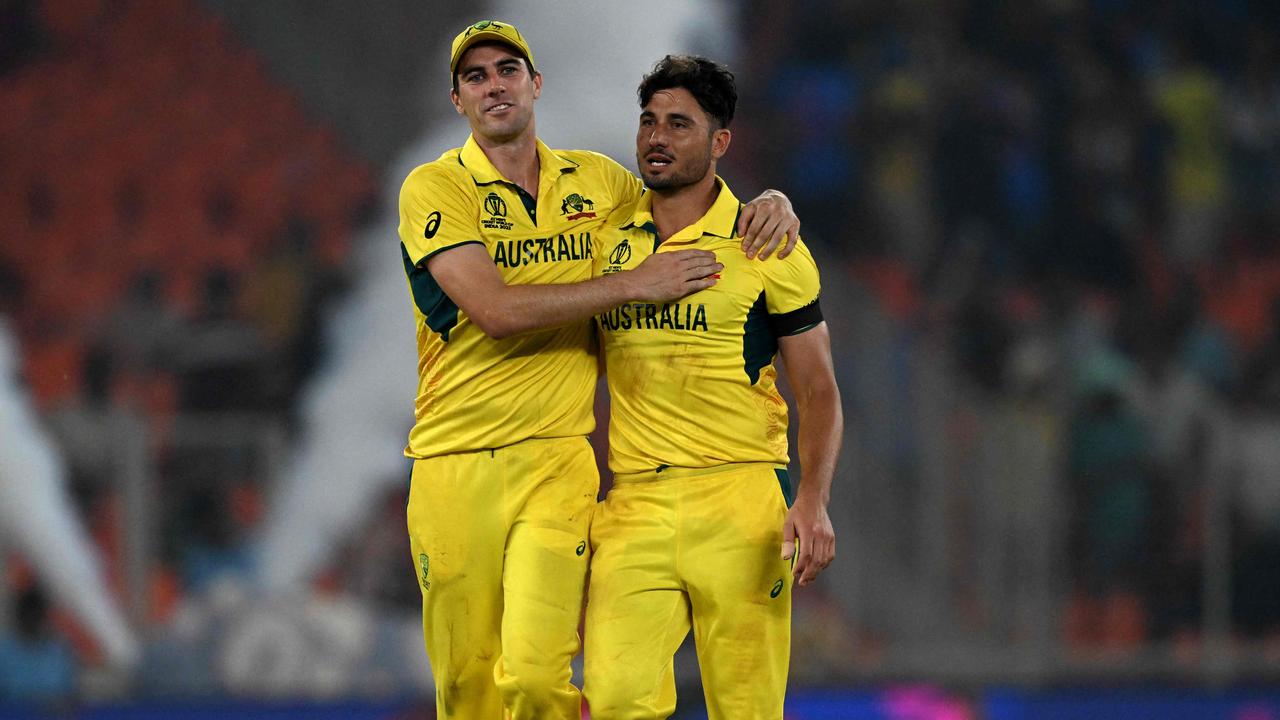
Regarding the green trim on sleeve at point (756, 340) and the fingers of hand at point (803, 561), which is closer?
the fingers of hand at point (803, 561)

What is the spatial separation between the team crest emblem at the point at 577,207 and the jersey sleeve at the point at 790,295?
1.54 ft

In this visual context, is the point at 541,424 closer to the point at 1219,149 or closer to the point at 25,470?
the point at 25,470

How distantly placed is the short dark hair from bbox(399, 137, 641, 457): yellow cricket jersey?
364 millimetres

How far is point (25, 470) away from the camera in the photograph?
8.03 m

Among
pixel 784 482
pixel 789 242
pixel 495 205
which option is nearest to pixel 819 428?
pixel 784 482

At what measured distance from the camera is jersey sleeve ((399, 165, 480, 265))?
12.1 ft

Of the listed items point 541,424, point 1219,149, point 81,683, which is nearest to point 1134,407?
point 1219,149

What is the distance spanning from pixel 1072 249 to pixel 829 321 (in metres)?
2.00

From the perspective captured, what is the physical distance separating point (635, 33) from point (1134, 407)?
417 centimetres

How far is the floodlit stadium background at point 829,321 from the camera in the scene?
7125mm

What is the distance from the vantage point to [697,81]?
12.1 ft

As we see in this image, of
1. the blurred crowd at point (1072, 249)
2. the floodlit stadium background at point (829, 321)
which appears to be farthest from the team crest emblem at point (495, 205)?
the blurred crowd at point (1072, 249)

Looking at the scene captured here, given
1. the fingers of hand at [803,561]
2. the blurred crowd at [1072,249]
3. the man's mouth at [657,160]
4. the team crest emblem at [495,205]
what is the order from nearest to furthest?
the fingers of hand at [803,561] → the man's mouth at [657,160] → the team crest emblem at [495,205] → the blurred crowd at [1072,249]

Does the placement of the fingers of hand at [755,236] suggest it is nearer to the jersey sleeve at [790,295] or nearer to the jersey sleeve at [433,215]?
the jersey sleeve at [790,295]
